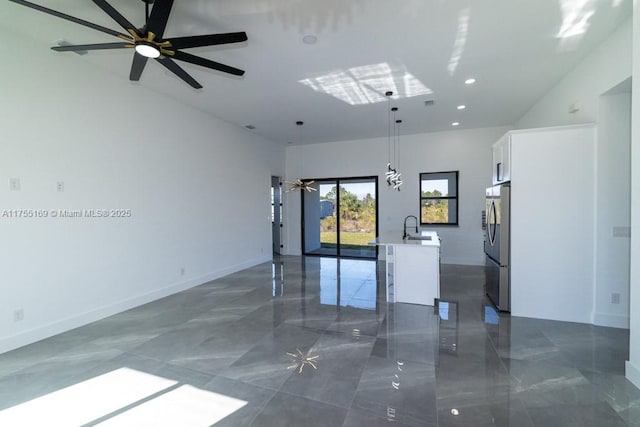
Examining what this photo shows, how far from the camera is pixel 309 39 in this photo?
303 cm

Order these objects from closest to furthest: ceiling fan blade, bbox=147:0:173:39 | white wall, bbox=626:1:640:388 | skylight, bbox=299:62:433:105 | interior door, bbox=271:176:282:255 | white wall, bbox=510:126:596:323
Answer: ceiling fan blade, bbox=147:0:173:39 < white wall, bbox=626:1:640:388 < white wall, bbox=510:126:596:323 < skylight, bbox=299:62:433:105 < interior door, bbox=271:176:282:255

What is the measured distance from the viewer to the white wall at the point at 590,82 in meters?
2.95

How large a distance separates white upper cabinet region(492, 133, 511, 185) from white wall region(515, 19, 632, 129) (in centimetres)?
88

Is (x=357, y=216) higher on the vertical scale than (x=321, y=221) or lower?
higher

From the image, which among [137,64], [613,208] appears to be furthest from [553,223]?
[137,64]

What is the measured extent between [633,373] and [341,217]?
622 centimetres

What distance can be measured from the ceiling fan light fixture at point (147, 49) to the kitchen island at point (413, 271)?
3524 mm

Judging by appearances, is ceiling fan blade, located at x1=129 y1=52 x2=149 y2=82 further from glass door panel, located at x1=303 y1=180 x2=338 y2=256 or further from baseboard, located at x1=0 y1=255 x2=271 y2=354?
glass door panel, located at x1=303 y1=180 x2=338 y2=256

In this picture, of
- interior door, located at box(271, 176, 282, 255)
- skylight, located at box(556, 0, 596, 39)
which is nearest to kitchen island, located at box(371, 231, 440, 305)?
skylight, located at box(556, 0, 596, 39)

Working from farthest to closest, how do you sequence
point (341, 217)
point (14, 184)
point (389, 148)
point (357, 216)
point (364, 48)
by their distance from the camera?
point (341, 217)
point (357, 216)
point (389, 148)
point (364, 48)
point (14, 184)

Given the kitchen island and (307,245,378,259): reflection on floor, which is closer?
the kitchen island

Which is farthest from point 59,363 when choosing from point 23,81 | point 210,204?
point 210,204

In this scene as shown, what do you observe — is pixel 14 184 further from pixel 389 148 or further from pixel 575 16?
pixel 389 148

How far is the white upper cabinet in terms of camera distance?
384 cm
